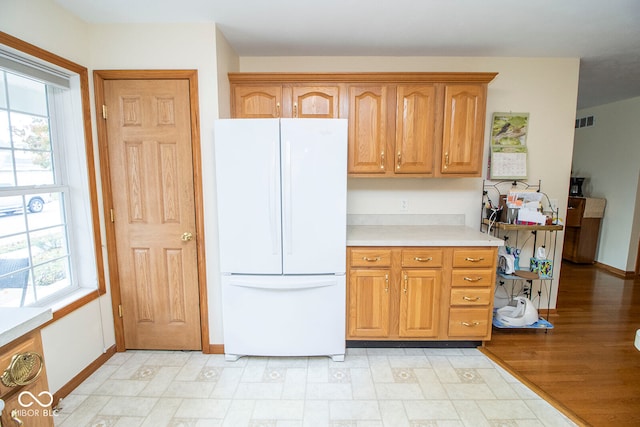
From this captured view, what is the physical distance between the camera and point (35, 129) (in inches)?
71.9

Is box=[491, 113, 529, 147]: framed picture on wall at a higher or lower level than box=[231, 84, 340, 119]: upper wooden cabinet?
lower

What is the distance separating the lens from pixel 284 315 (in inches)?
86.0

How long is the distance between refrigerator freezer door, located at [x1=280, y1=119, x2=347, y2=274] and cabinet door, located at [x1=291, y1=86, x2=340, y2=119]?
46 centimetres

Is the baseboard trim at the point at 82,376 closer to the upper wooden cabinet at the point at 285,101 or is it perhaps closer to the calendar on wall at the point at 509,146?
the upper wooden cabinet at the point at 285,101

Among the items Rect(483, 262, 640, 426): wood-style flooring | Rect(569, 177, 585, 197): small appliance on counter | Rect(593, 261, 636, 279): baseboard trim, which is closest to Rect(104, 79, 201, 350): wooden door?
Rect(483, 262, 640, 426): wood-style flooring

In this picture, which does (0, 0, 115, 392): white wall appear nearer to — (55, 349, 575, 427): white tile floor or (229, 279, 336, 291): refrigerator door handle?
(55, 349, 575, 427): white tile floor

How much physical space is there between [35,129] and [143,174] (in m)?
0.62

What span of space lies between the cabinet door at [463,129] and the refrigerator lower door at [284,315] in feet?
4.48

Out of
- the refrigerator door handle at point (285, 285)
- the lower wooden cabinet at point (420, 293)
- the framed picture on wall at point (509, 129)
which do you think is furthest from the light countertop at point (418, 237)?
the framed picture on wall at point (509, 129)

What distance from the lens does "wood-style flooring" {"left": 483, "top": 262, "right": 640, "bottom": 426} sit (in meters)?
1.82

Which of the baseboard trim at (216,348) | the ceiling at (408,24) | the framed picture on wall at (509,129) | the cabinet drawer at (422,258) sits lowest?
the baseboard trim at (216,348)

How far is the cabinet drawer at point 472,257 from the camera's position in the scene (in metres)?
2.26

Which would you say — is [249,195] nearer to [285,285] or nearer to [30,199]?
[285,285]

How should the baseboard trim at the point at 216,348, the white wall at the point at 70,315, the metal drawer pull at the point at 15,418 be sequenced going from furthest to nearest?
the baseboard trim at the point at 216,348 < the white wall at the point at 70,315 < the metal drawer pull at the point at 15,418
